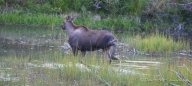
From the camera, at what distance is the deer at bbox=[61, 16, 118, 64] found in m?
12.3

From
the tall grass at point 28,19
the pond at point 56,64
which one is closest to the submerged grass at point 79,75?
the pond at point 56,64

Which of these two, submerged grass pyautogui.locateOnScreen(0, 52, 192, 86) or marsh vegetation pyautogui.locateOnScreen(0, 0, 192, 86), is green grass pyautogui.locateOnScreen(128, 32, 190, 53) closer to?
marsh vegetation pyautogui.locateOnScreen(0, 0, 192, 86)

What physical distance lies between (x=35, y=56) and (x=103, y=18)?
13885mm

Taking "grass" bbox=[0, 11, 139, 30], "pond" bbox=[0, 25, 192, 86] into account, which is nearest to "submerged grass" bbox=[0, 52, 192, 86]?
"pond" bbox=[0, 25, 192, 86]

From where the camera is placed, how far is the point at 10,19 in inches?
978

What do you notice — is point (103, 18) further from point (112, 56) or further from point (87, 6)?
point (112, 56)

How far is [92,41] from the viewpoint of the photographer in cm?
1252

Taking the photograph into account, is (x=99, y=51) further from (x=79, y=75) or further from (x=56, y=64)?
(x=79, y=75)

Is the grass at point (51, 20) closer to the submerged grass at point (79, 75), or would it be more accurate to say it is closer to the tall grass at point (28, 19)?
the tall grass at point (28, 19)

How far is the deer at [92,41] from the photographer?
12281 millimetres

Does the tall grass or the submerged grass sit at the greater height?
the submerged grass

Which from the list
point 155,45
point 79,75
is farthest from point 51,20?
point 79,75

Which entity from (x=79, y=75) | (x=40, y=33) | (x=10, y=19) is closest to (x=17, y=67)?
(x=79, y=75)

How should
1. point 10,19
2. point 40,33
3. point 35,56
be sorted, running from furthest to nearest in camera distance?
point 10,19 < point 40,33 < point 35,56
